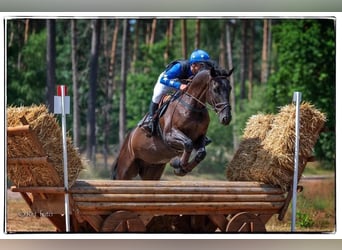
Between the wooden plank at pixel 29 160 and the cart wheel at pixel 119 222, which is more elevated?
the wooden plank at pixel 29 160

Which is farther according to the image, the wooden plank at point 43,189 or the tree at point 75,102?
the tree at point 75,102

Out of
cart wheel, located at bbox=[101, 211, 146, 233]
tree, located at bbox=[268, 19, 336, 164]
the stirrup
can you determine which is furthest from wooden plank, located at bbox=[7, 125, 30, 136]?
tree, located at bbox=[268, 19, 336, 164]

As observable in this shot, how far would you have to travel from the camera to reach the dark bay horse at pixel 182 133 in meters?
8.07

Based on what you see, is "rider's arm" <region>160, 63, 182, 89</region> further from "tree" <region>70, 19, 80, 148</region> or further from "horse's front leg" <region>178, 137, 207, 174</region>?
"tree" <region>70, 19, 80, 148</region>

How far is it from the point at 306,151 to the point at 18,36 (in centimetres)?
1232

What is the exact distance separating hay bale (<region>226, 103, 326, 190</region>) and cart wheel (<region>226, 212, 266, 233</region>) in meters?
0.40

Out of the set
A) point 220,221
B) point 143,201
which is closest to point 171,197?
point 143,201

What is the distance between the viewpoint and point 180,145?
8695mm

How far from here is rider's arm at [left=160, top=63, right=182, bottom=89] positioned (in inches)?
347

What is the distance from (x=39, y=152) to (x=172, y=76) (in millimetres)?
2193

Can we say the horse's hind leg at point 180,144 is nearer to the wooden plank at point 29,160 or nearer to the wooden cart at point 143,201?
the wooden cart at point 143,201

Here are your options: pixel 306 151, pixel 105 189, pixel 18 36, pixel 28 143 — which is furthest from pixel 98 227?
pixel 18 36

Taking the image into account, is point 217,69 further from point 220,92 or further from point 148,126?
point 148,126

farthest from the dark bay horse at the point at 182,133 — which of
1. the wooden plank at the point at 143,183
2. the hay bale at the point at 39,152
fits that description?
the hay bale at the point at 39,152
